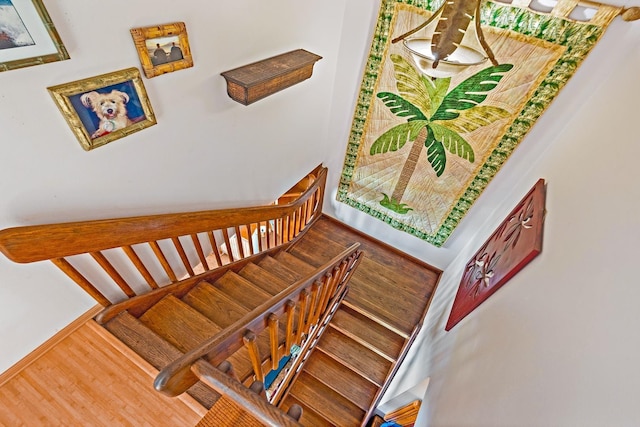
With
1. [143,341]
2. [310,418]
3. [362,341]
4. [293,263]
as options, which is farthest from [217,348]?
[310,418]

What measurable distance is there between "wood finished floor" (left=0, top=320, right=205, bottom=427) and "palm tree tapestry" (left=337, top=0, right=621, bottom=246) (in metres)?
2.10

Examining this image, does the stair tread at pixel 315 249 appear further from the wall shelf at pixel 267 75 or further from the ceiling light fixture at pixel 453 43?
the ceiling light fixture at pixel 453 43

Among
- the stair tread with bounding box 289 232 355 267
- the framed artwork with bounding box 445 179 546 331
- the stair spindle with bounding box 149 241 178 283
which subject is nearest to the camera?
the framed artwork with bounding box 445 179 546 331

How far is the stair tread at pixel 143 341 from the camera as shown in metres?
1.41

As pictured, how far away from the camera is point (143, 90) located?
3.98ft

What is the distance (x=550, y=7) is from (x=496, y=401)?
6.63 ft

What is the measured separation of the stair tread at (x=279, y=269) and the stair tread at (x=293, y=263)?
0.12 meters

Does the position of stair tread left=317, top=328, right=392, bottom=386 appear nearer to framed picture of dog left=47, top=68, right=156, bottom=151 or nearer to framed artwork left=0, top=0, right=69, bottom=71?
framed picture of dog left=47, top=68, right=156, bottom=151

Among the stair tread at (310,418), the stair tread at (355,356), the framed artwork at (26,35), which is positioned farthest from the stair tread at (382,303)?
the framed artwork at (26,35)

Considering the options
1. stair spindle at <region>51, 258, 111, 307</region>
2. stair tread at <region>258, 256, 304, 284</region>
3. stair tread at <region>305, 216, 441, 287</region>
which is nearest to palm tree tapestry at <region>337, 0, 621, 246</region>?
stair tread at <region>305, 216, 441, 287</region>

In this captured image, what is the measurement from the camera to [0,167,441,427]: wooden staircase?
2.86 ft

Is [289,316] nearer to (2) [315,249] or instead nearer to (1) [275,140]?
(1) [275,140]

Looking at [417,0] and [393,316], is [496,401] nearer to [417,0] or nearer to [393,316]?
[393,316]

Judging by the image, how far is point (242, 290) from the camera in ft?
7.08
